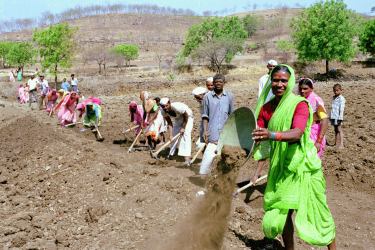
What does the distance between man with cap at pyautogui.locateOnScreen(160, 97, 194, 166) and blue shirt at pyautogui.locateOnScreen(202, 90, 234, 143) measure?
1.69 meters

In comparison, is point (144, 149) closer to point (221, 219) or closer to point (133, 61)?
point (221, 219)

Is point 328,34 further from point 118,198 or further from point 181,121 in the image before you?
point 118,198

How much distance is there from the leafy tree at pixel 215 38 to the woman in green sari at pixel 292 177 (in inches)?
1458

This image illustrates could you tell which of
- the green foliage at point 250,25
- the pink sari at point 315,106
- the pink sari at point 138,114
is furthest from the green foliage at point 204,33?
the pink sari at point 315,106

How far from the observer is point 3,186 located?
7109mm

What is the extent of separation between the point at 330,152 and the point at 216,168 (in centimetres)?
399

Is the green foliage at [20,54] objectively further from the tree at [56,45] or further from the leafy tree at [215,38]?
the leafy tree at [215,38]

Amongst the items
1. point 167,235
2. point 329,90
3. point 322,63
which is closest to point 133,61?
point 322,63

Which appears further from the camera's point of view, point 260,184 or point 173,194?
point 260,184

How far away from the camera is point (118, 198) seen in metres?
5.32

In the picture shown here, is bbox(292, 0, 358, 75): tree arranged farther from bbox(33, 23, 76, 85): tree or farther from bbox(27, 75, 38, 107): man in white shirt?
bbox(27, 75, 38, 107): man in white shirt

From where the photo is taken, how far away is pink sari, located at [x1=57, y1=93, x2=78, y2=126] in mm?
11180

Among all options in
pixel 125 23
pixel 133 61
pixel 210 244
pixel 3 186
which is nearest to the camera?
pixel 210 244

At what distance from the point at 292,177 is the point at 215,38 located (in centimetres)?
4341
